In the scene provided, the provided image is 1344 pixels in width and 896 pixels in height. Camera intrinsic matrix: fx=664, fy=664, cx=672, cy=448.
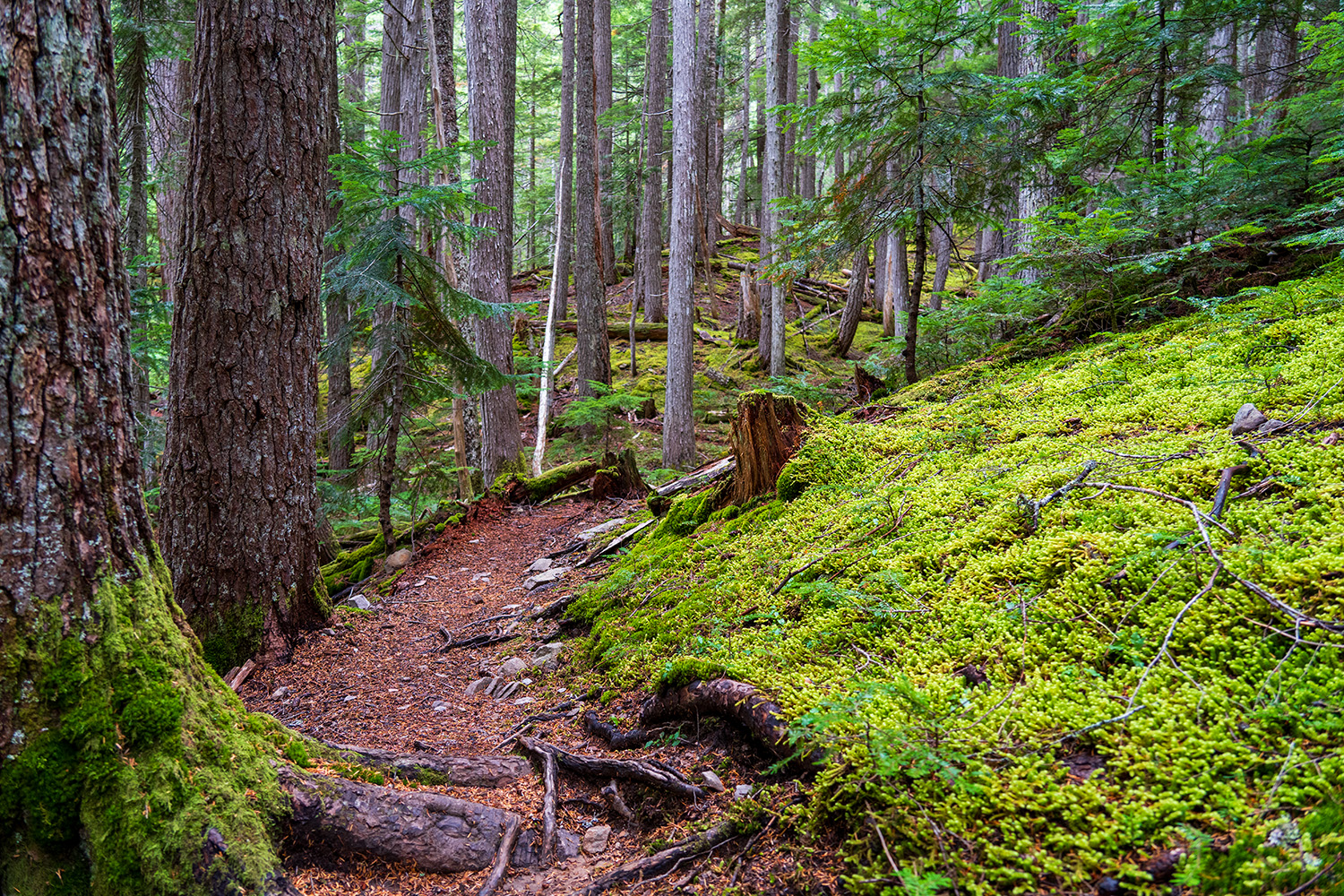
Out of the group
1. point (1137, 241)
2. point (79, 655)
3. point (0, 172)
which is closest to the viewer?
point (0, 172)

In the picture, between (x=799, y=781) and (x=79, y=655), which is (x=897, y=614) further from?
(x=79, y=655)

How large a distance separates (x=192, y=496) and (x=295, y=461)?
0.60 metres

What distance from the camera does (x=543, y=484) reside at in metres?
9.01

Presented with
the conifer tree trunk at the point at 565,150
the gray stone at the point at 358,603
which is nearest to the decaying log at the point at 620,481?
the gray stone at the point at 358,603

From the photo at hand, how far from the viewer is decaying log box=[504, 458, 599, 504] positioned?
888 cm

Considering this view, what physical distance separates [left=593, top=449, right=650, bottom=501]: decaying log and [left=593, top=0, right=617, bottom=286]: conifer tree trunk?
5.43 metres

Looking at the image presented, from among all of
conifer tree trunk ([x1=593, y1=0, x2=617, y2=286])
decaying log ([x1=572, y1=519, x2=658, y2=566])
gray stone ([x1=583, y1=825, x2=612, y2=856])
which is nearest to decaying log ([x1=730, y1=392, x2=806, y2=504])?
decaying log ([x1=572, y1=519, x2=658, y2=566])

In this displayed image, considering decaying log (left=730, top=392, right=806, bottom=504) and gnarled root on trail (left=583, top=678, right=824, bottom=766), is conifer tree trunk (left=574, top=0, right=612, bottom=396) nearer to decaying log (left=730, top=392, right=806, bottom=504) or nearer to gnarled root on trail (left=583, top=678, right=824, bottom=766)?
decaying log (left=730, top=392, right=806, bottom=504)

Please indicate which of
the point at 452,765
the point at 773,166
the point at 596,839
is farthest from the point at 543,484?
the point at 773,166

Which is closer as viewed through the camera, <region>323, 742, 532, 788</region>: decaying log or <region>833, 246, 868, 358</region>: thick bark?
<region>323, 742, 532, 788</region>: decaying log

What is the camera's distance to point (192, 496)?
13.7 ft

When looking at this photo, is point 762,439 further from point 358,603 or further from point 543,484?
point 543,484

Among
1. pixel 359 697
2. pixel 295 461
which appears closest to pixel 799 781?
pixel 359 697

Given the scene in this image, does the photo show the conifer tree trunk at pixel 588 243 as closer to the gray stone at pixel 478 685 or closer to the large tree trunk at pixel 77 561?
the gray stone at pixel 478 685
